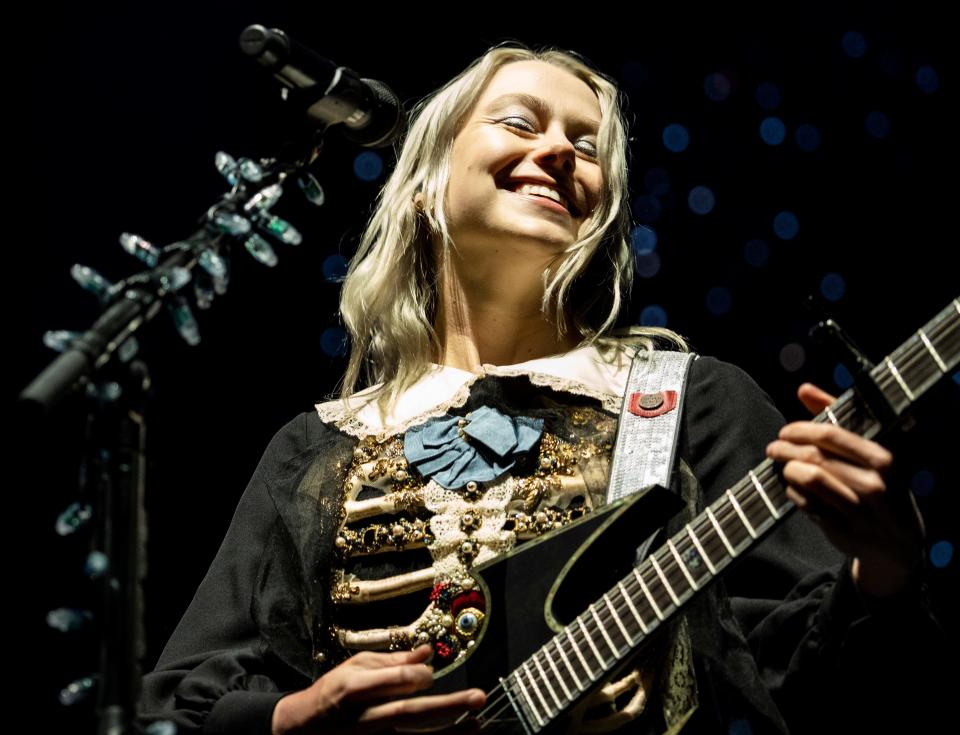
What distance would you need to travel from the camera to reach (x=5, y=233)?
96.4 inches

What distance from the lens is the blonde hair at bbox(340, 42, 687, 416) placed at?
2.13 metres

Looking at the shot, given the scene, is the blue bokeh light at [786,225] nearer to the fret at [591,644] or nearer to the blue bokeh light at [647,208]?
the blue bokeh light at [647,208]

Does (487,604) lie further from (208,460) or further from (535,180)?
(208,460)

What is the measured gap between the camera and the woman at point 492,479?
147 cm

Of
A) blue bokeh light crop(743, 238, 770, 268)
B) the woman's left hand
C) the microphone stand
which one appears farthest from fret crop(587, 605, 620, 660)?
blue bokeh light crop(743, 238, 770, 268)

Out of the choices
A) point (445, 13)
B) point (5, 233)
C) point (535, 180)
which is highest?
point (445, 13)

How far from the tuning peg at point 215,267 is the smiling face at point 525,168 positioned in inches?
33.2

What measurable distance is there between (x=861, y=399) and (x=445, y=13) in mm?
1852

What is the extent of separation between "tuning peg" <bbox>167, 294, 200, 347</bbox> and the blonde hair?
31.2 inches

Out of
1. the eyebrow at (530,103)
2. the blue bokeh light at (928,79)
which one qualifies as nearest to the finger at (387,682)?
the eyebrow at (530,103)

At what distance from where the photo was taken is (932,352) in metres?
1.33

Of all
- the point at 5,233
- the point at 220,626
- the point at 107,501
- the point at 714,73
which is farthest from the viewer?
the point at 714,73

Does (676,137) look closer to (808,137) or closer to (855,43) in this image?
(808,137)

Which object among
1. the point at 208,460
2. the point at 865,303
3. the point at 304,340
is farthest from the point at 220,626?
the point at 865,303
